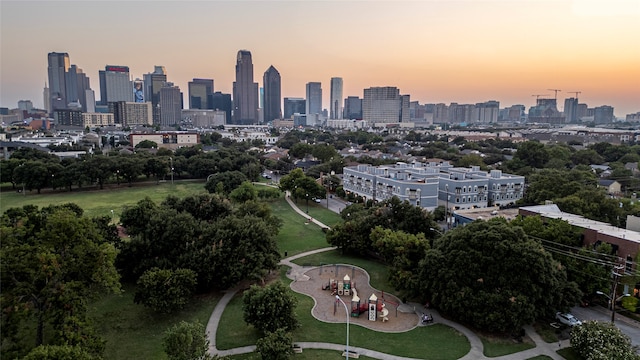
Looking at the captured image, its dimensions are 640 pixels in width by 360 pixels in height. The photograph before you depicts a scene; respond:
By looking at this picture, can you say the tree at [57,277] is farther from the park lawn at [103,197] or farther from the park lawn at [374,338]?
the park lawn at [103,197]

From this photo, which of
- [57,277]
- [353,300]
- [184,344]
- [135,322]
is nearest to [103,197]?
[135,322]

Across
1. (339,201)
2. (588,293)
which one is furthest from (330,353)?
(339,201)

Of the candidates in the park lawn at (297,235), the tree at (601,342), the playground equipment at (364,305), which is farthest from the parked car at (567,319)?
the park lawn at (297,235)

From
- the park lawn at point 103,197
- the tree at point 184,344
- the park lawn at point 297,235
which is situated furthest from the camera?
the park lawn at point 103,197

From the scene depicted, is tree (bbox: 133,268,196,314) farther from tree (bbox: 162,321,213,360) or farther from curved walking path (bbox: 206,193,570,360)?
tree (bbox: 162,321,213,360)

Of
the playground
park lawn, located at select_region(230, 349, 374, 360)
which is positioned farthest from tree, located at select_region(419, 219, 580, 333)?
park lawn, located at select_region(230, 349, 374, 360)

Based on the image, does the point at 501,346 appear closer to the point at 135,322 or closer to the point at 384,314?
the point at 384,314

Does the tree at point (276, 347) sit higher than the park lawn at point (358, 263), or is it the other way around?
the tree at point (276, 347)
